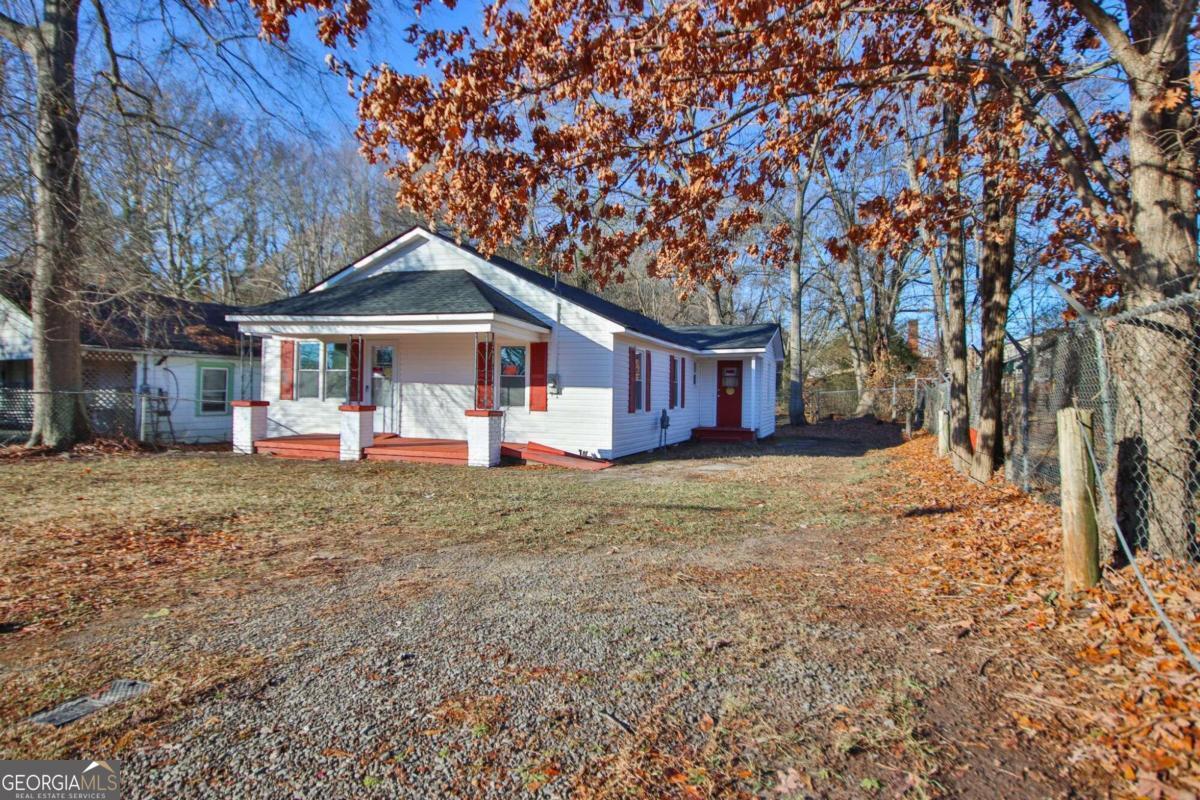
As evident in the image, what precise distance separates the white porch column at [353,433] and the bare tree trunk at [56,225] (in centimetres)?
513

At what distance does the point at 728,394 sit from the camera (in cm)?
2034

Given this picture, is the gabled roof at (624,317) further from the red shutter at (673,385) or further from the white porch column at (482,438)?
the white porch column at (482,438)

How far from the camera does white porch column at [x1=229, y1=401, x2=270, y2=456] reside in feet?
44.1

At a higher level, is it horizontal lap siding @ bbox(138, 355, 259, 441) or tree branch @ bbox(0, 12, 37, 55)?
tree branch @ bbox(0, 12, 37, 55)

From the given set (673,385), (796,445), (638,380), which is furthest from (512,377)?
(796,445)

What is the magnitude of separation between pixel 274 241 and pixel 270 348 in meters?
18.2

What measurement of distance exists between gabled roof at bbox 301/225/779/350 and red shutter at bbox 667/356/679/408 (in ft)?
2.06

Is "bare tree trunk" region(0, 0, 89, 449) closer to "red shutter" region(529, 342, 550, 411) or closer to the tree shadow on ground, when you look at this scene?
"red shutter" region(529, 342, 550, 411)

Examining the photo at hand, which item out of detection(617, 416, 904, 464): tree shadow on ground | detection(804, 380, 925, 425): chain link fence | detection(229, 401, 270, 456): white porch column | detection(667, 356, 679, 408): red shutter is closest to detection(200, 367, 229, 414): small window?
detection(229, 401, 270, 456): white porch column

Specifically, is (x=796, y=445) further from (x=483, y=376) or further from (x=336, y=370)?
(x=336, y=370)

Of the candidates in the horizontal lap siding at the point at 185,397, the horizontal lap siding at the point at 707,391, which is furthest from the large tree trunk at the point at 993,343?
the horizontal lap siding at the point at 185,397

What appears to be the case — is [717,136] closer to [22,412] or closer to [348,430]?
[348,430]

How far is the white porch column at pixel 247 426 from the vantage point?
1344cm

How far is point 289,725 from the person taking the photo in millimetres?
2727
